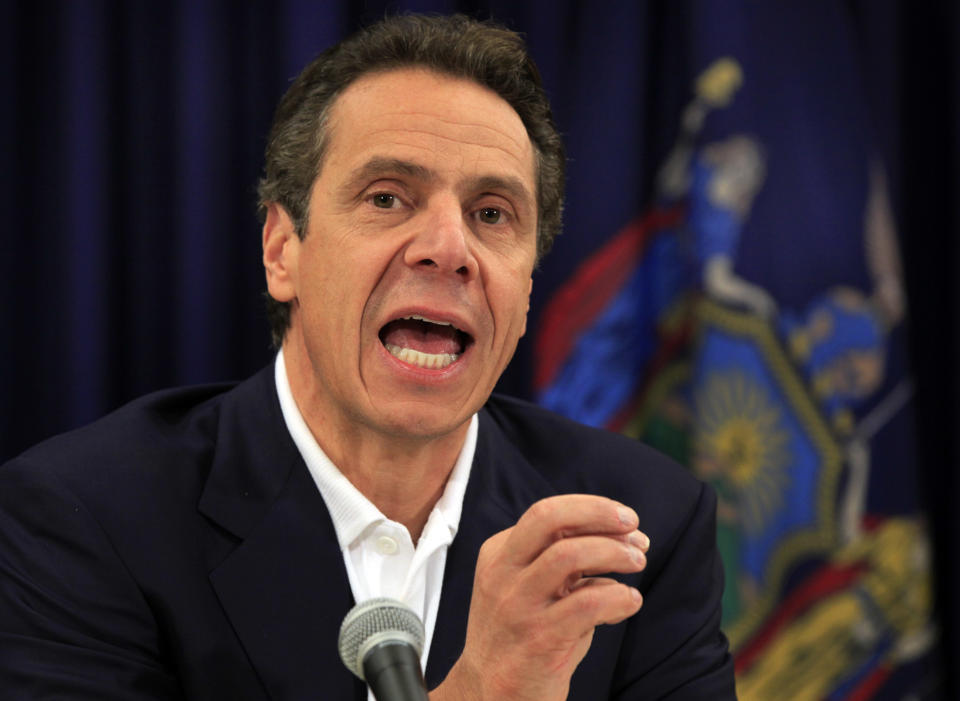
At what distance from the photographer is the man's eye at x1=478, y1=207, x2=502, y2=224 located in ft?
4.77

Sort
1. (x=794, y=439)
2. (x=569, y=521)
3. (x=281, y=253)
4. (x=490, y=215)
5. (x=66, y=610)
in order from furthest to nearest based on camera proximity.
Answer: (x=794, y=439)
(x=281, y=253)
(x=490, y=215)
(x=66, y=610)
(x=569, y=521)

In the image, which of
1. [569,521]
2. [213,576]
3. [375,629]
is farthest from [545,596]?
[213,576]

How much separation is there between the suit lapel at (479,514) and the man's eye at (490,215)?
1.18 ft

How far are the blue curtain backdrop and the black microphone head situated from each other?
56.1 inches

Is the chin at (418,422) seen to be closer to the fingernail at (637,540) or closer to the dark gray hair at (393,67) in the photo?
the dark gray hair at (393,67)

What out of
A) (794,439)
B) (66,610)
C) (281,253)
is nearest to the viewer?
(66,610)

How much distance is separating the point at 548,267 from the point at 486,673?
1.36 metres

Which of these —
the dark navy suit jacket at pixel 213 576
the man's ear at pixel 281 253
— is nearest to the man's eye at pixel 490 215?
the man's ear at pixel 281 253

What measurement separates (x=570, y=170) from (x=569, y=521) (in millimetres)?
1457

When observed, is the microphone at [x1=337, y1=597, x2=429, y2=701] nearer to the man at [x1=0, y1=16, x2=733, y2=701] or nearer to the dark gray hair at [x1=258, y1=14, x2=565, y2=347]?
the man at [x1=0, y1=16, x2=733, y2=701]

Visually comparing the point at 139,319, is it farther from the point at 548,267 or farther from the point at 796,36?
the point at 796,36

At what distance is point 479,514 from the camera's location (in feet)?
4.94

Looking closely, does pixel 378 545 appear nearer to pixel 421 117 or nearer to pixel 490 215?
pixel 490 215

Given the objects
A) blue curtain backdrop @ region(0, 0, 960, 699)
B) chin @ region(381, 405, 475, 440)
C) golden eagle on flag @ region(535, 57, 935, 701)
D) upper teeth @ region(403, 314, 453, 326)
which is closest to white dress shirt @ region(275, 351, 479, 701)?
chin @ region(381, 405, 475, 440)
